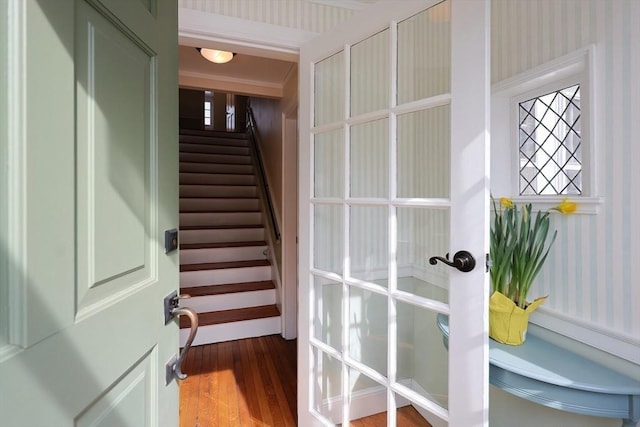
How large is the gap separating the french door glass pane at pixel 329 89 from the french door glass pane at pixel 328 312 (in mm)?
821

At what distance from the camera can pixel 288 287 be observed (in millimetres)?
2889

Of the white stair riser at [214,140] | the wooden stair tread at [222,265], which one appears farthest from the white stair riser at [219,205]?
the white stair riser at [214,140]

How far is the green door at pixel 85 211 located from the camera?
15.3 inches

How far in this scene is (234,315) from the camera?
291cm

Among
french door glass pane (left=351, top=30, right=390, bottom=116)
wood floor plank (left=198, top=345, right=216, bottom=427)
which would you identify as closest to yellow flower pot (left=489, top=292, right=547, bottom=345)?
french door glass pane (left=351, top=30, right=390, bottom=116)

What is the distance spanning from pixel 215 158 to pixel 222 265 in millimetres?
2529

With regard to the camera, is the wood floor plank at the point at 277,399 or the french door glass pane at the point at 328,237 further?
the wood floor plank at the point at 277,399

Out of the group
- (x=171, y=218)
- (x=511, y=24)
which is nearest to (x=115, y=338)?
(x=171, y=218)

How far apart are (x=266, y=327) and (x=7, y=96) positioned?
285 centimetres

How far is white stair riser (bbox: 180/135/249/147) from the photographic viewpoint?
5.65 m

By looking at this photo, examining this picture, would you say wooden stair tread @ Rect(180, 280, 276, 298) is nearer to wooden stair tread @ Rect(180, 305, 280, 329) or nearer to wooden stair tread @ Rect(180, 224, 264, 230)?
wooden stair tread @ Rect(180, 305, 280, 329)

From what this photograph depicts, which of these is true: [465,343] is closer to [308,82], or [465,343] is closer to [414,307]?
[414,307]

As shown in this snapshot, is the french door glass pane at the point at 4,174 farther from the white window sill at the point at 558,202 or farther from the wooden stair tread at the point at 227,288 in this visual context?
the wooden stair tread at the point at 227,288

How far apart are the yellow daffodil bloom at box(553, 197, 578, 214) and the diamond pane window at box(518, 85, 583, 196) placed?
125 millimetres
